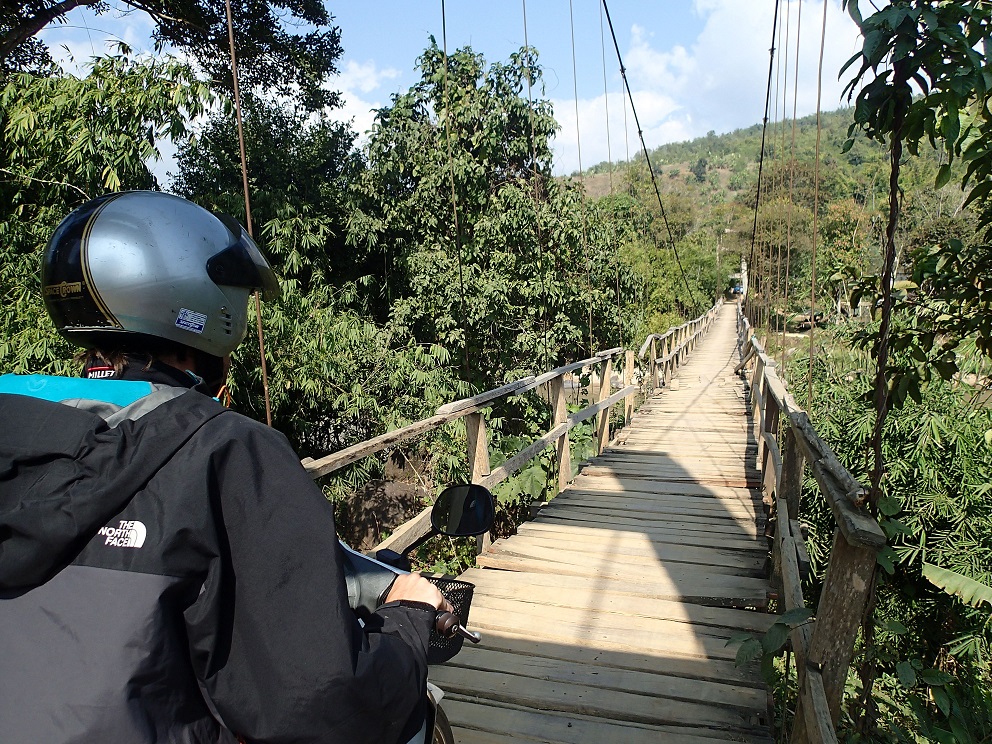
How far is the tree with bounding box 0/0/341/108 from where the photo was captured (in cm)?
824

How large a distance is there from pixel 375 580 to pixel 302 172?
10.3 metres

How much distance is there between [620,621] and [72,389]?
2.89 meters

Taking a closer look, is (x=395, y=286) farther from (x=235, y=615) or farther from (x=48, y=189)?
(x=235, y=615)

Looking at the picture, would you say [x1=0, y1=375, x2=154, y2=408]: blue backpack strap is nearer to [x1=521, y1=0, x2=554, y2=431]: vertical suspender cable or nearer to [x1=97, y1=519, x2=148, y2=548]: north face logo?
[x1=97, y1=519, x2=148, y2=548]: north face logo

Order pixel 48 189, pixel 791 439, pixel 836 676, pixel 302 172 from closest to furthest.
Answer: pixel 836 676 → pixel 791 439 → pixel 48 189 → pixel 302 172

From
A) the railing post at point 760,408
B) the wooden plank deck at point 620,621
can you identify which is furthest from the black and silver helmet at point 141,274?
the railing post at point 760,408

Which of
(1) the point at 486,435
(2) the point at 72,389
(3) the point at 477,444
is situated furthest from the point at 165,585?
(1) the point at 486,435

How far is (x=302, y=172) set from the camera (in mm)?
10578

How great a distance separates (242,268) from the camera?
1284 millimetres

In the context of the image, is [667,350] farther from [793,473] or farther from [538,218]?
[793,473]

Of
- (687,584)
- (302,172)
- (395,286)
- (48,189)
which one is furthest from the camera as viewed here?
(395,286)

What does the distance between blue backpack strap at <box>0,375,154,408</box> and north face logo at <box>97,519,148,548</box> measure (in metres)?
0.18

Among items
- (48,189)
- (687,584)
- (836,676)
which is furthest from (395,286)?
(836,676)

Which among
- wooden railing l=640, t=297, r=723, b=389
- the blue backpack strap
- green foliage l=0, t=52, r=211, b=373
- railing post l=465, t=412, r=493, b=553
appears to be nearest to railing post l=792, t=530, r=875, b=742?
the blue backpack strap
